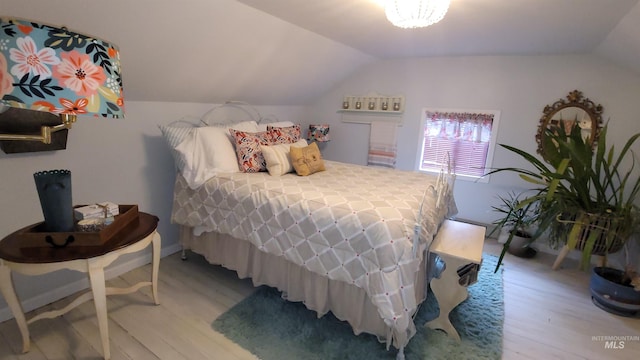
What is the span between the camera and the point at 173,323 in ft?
6.30

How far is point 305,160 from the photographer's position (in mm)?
2621

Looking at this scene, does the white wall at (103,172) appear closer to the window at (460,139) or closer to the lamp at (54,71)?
the lamp at (54,71)

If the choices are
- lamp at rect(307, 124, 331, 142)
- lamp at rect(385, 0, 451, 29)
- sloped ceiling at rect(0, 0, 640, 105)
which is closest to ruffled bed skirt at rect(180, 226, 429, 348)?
sloped ceiling at rect(0, 0, 640, 105)

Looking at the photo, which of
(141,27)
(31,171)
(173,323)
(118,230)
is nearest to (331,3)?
(141,27)

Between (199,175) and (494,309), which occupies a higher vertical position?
(199,175)

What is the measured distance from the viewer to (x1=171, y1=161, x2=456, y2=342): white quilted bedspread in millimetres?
1591

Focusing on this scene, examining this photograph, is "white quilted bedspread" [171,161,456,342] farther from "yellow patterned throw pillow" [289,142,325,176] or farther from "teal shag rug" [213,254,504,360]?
"teal shag rug" [213,254,504,360]

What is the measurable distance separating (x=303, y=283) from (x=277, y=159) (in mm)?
1038

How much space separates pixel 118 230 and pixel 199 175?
795 millimetres

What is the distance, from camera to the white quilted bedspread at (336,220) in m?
1.59

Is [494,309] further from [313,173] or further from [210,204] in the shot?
[210,204]

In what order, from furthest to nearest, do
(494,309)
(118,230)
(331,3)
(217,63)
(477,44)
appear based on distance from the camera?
1. (477,44)
2. (217,63)
3. (494,309)
4. (331,3)
5. (118,230)

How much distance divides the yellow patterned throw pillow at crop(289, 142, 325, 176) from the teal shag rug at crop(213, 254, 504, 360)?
1024mm

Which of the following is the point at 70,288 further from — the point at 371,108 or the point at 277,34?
the point at 371,108
